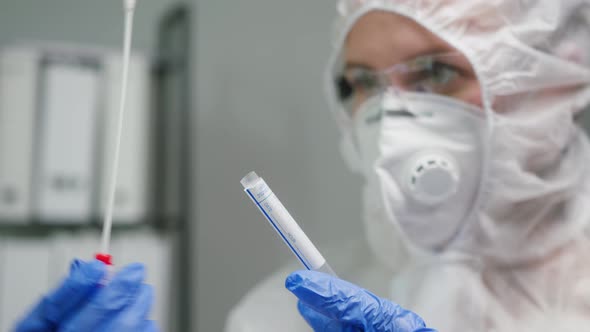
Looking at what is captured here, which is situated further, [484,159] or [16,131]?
A: [16,131]

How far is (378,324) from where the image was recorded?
0.64 meters

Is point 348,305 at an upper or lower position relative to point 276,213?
lower

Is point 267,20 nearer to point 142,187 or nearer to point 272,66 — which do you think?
point 272,66

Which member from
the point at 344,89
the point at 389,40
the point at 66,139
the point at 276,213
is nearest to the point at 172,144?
the point at 66,139

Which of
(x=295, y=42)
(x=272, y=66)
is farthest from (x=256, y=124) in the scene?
(x=295, y=42)

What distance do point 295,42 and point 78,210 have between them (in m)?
0.83

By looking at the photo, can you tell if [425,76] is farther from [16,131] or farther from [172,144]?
[16,131]

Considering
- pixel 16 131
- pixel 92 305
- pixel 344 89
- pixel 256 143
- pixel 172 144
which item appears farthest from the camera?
pixel 256 143

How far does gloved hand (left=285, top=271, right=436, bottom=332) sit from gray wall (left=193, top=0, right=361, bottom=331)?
0.90m

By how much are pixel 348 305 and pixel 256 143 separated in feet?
3.30

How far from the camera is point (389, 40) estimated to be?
0.90 meters

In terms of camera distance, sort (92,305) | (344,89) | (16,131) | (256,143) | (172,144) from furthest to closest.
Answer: (256,143), (172,144), (16,131), (344,89), (92,305)

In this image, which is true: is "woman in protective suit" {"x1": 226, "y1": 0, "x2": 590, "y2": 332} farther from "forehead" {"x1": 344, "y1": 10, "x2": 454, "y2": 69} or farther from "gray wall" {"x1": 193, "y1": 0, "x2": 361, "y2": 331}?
"gray wall" {"x1": 193, "y1": 0, "x2": 361, "y2": 331}

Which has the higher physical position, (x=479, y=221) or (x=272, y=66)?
(x=272, y=66)
